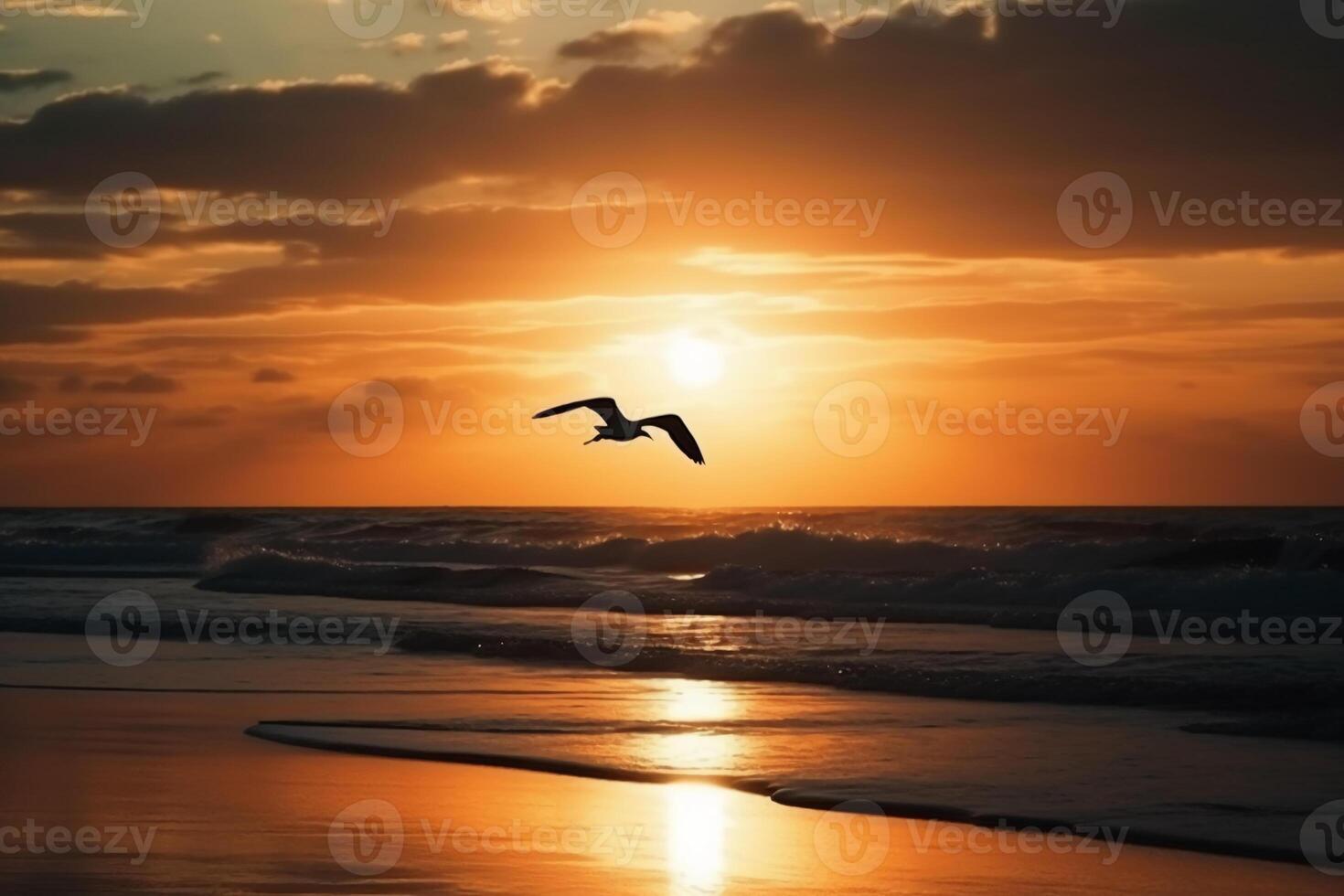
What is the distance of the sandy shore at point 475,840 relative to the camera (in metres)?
8.69

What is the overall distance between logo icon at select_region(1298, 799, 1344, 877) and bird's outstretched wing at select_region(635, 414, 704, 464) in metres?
5.60

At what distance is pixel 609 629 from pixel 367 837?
1415 cm

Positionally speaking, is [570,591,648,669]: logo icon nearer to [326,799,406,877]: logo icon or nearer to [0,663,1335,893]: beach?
[0,663,1335,893]: beach

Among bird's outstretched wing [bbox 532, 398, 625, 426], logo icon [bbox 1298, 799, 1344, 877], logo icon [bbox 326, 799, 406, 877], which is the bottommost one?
logo icon [bbox 326, 799, 406, 877]

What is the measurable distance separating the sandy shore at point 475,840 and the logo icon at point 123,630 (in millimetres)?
7668

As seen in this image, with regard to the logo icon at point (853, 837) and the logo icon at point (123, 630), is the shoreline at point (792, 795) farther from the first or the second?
the logo icon at point (123, 630)

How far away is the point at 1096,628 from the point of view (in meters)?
23.2

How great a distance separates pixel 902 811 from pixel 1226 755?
331 centimetres

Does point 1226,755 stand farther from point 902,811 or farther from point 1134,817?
point 902,811

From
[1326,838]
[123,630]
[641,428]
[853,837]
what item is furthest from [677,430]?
[123,630]

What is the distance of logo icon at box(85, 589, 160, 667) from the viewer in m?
20.0

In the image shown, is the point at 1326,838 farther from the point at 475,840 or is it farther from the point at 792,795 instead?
the point at 475,840

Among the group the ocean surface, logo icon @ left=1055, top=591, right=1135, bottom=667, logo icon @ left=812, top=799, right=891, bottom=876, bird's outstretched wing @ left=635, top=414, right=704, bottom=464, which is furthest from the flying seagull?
logo icon @ left=1055, top=591, right=1135, bottom=667

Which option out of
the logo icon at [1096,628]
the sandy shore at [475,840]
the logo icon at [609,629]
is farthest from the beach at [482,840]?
the logo icon at [1096,628]
